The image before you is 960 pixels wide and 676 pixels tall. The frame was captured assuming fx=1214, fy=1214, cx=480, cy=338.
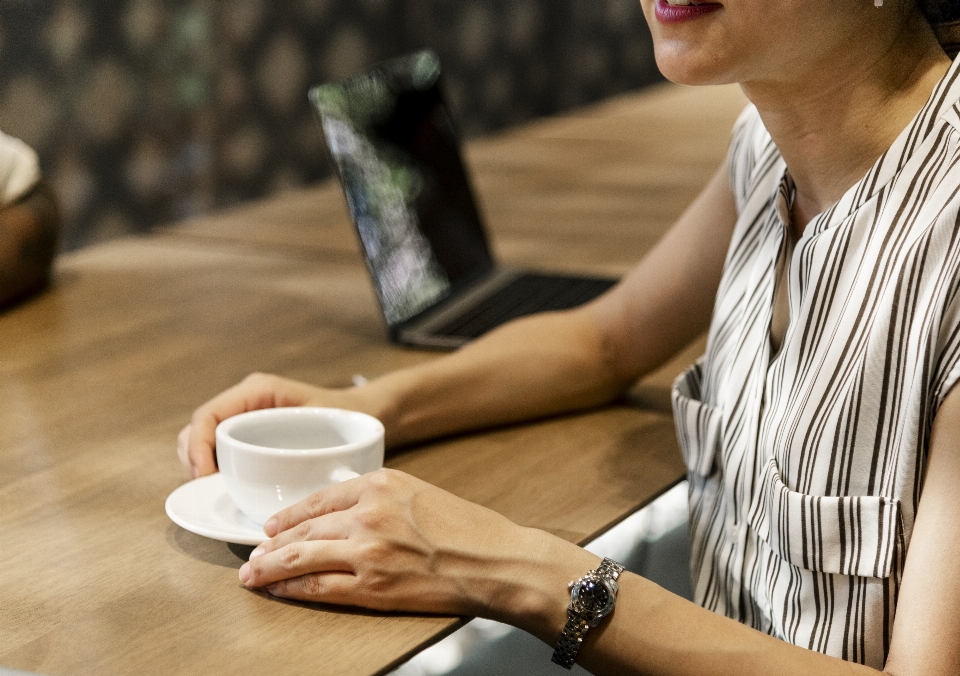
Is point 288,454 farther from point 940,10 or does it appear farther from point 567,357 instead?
point 940,10

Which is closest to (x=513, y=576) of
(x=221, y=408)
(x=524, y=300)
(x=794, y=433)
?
(x=794, y=433)

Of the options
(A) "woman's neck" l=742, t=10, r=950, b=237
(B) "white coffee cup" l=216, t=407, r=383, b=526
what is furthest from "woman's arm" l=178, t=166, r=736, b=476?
(A) "woman's neck" l=742, t=10, r=950, b=237

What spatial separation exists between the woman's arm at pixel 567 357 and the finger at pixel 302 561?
30cm

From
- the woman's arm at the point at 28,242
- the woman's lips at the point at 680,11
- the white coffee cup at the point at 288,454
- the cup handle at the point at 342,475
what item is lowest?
the cup handle at the point at 342,475

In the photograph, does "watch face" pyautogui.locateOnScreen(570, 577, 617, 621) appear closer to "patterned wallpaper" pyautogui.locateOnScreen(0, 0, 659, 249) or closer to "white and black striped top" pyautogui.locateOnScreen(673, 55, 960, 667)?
"white and black striped top" pyautogui.locateOnScreen(673, 55, 960, 667)

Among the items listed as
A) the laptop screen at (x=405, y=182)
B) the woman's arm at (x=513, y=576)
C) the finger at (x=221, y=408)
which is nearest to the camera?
the woman's arm at (x=513, y=576)

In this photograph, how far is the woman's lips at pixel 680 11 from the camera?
3.19 ft

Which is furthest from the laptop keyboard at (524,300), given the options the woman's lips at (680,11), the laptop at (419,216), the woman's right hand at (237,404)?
the woman's lips at (680,11)

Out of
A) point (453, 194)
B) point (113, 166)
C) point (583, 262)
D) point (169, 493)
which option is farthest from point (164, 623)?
point (113, 166)

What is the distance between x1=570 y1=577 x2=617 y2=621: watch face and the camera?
0.87m

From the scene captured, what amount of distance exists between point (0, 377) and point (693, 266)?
781 millimetres

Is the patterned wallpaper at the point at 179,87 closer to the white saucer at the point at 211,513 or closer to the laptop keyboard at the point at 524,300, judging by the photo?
the laptop keyboard at the point at 524,300

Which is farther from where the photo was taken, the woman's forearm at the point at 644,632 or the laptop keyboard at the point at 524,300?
the laptop keyboard at the point at 524,300

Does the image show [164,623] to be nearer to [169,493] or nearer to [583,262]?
[169,493]
